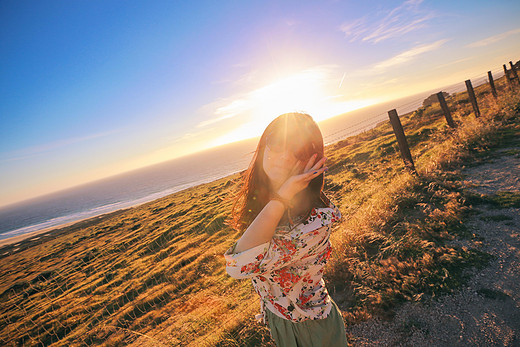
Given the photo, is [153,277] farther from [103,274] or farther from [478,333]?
[478,333]

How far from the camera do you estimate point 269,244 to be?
123 cm

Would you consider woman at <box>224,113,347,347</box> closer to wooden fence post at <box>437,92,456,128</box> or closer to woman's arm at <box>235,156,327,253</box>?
woman's arm at <box>235,156,327,253</box>

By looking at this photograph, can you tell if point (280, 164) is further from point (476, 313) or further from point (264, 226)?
point (476, 313)

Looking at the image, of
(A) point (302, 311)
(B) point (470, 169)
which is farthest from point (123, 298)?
(B) point (470, 169)

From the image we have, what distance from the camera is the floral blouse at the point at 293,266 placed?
1147mm

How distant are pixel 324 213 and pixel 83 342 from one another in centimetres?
1395

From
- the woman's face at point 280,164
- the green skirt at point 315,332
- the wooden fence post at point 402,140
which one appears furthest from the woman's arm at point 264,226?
the wooden fence post at point 402,140

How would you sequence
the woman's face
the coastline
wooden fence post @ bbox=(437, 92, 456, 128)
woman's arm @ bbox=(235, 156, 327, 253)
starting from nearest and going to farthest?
woman's arm @ bbox=(235, 156, 327, 253)
the woman's face
wooden fence post @ bbox=(437, 92, 456, 128)
the coastline

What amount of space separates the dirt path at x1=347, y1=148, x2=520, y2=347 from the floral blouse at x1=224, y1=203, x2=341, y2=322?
1.76 metres

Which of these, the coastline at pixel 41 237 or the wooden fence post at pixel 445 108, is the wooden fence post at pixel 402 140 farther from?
the coastline at pixel 41 237

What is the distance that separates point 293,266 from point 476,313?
244 cm

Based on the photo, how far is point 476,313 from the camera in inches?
92.1

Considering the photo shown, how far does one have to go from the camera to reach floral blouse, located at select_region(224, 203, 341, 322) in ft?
3.76

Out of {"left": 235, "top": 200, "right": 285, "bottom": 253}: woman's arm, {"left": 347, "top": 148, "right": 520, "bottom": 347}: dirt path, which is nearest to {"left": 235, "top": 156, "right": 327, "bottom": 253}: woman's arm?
{"left": 235, "top": 200, "right": 285, "bottom": 253}: woman's arm
